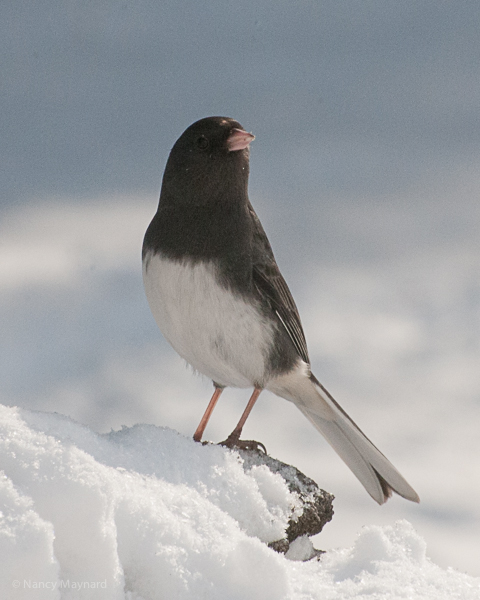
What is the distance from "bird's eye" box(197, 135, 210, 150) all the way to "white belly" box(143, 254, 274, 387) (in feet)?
2.26

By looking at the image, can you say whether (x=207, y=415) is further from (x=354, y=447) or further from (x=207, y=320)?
(x=354, y=447)

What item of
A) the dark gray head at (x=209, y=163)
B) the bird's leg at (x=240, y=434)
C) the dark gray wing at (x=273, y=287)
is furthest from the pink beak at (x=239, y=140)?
the bird's leg at (x=240, y=434)

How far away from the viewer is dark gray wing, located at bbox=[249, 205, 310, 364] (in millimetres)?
3730

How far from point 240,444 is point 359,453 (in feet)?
2.63

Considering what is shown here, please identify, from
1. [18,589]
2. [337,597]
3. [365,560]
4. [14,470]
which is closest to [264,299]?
[365,560]

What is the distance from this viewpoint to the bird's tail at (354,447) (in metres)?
4.06

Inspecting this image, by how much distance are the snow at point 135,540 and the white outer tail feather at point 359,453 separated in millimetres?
1046

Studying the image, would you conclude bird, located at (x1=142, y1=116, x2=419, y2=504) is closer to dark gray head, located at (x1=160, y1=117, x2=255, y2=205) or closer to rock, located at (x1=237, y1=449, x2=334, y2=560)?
dark gray head, located at (x1=160, y1=117, x2=255, y2=205)

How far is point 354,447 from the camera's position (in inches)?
166

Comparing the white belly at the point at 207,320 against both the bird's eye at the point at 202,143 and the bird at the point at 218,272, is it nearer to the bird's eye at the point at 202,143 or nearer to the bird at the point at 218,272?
the bird at the point at 218,272

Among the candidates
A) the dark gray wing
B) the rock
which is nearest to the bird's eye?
the dark gray wing

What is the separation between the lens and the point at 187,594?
2.03 m

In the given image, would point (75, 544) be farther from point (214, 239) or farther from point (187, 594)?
point (214, 239)

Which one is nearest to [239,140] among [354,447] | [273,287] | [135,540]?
[273,287]
